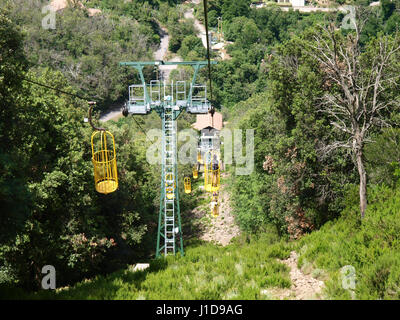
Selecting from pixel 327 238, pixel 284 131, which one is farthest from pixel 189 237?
pixel 327 238

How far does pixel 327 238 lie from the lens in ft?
38.8

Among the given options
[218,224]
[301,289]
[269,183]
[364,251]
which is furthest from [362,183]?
[218,224]

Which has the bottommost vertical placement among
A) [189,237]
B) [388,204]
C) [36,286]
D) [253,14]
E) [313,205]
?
[189,237]

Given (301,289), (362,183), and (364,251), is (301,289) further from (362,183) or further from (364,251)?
(362,183)

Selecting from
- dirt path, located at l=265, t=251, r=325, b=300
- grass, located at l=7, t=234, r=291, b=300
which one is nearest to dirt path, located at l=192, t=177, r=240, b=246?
grass, located at l=7, t=234, r=291, b=300

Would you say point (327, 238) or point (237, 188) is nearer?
point (327, 238)

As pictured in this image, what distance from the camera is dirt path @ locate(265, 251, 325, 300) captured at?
8242 millimetres

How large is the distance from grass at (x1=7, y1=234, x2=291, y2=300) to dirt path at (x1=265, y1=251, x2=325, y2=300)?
7.7 inches

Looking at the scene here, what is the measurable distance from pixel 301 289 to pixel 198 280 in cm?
242

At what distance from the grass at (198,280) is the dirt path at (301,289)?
20 cm

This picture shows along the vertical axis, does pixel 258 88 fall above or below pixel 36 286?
above

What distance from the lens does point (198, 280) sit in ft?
29.9
